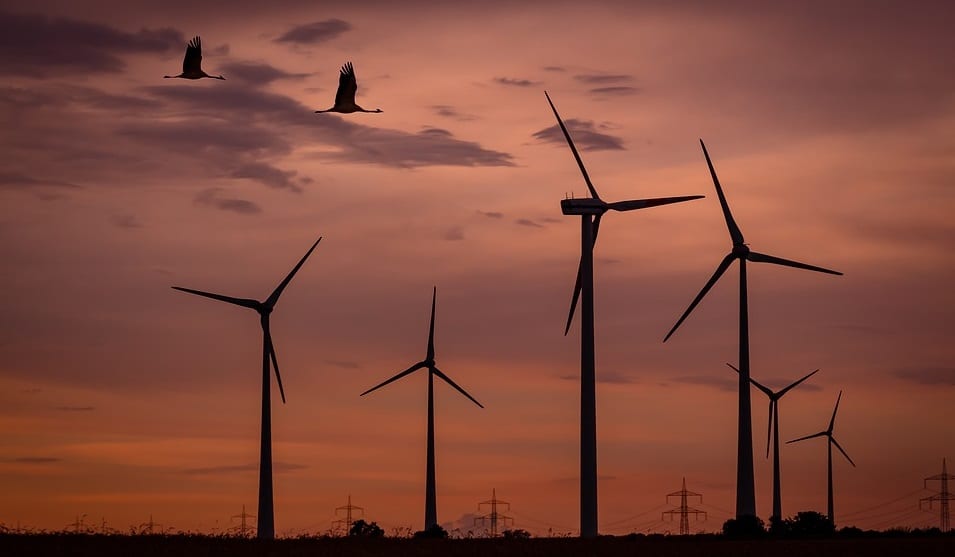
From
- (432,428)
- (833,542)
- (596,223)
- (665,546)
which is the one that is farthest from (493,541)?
(432,428)

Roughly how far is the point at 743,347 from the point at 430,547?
37.7m

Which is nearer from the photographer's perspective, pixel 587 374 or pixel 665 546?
pixel 665 546

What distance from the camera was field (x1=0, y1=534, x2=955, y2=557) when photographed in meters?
91.7

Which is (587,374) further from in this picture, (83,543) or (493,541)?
(83,543)

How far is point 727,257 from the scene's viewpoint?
440 feet

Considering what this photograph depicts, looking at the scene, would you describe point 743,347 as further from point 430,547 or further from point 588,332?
point 430,547

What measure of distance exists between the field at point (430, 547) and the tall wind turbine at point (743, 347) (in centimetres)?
1789

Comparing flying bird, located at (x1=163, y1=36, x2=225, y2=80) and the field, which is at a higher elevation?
flying bird, located at (x1=163, y1=36, x2=225, y2=80)

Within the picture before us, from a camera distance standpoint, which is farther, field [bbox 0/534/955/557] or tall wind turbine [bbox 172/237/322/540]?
tall wind turbine [bbox 172/237/322/540]

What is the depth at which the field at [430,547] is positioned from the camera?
301 ft

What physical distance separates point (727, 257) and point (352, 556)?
52945 mm

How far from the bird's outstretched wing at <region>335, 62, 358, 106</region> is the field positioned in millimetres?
26251

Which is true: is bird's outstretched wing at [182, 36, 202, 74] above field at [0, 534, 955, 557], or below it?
above

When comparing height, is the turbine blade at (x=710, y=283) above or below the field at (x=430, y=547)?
above
